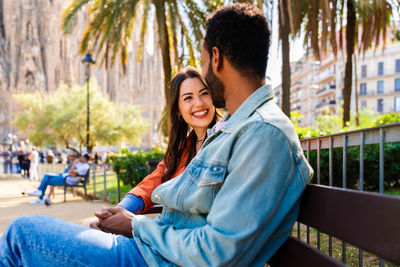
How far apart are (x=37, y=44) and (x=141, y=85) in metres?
22.7

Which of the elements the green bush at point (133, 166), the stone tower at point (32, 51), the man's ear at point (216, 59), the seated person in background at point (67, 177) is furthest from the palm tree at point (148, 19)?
the stone tower at point (32, 51)

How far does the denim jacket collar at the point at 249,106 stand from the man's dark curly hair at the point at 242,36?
0.28 ft

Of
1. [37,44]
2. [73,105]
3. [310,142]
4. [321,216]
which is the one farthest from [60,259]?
[37,44]

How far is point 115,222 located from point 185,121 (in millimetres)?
1121

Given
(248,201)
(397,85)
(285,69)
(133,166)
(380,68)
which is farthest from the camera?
(380,68)

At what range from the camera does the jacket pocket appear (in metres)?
1.18

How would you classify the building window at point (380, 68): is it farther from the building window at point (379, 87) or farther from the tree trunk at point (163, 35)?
the tree trunk at point (163, 35)

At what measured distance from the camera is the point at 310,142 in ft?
10.3

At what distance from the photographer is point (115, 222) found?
5.53 ft

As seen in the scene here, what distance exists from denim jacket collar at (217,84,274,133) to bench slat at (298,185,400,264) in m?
0.36

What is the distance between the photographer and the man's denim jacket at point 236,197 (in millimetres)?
1057

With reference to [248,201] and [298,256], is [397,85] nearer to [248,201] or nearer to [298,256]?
[298,256]

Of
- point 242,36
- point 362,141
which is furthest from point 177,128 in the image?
point 242,36

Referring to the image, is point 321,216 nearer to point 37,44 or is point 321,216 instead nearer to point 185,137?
point 185,137
